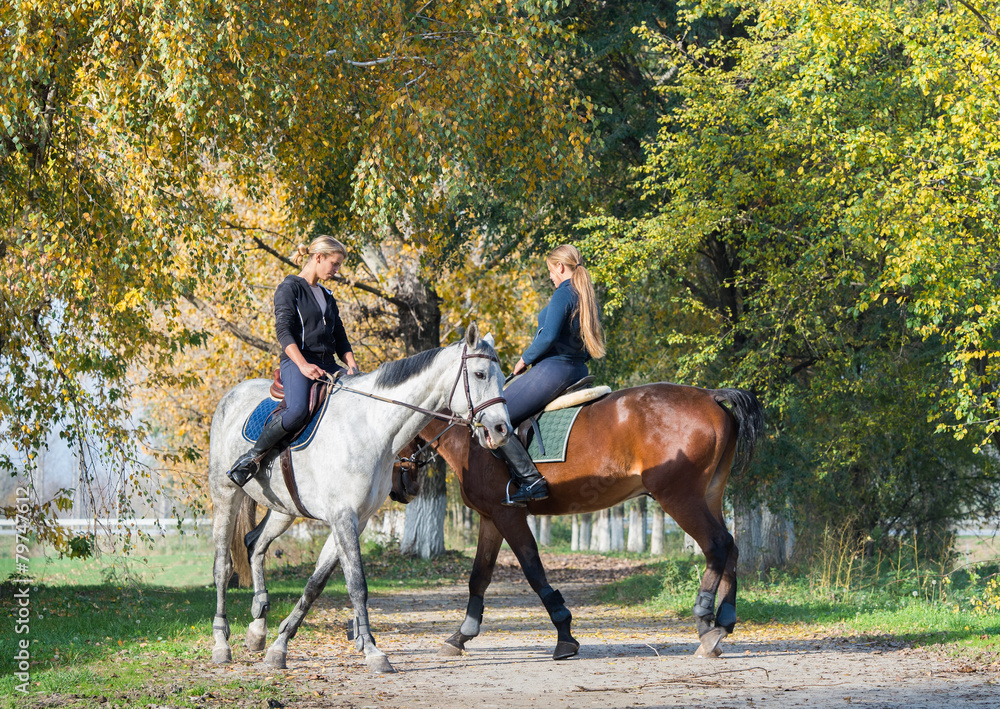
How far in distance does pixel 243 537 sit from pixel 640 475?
7.15 m

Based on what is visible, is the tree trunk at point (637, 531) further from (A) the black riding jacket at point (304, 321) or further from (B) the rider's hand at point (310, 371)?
(B) the rider's hand at point (310, 371)

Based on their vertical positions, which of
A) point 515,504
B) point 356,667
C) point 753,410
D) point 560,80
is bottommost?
point 356,667

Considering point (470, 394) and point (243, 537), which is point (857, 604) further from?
point (243, 537)

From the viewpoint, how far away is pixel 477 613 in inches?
322

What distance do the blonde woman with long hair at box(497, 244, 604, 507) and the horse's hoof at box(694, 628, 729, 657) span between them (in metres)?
1.70

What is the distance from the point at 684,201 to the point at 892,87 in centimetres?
321

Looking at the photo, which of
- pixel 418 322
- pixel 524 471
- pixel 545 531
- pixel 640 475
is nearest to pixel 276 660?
pixel 524 471

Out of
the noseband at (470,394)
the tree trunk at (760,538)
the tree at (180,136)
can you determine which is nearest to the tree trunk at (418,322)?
the tree trunk at (760,538)

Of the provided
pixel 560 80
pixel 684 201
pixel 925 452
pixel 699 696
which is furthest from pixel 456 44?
pixel 925 452

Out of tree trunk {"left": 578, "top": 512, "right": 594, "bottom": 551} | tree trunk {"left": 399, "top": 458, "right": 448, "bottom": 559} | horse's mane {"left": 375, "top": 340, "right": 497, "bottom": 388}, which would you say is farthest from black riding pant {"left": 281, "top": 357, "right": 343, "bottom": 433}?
tree trunk {"left": 578, "top": 512, "right": 594, "bottom": 551}

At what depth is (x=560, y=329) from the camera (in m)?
8.12

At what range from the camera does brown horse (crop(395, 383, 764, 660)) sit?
786 cm

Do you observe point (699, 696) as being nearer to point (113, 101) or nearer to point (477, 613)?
point (477, 613)

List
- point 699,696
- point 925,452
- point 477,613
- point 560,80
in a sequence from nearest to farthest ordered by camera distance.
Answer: point 699,696, point 477,613, point 560,80, point 925,452
